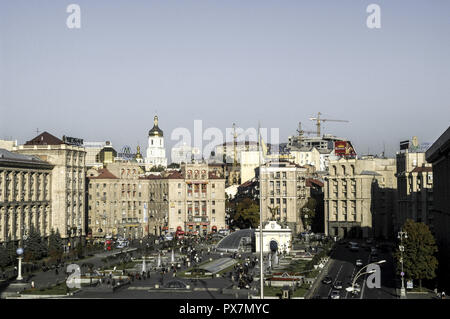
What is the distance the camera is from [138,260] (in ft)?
336

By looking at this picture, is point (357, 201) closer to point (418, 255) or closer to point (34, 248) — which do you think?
point (34, 248)

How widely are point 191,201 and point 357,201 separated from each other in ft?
114

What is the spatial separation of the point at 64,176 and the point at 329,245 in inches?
1659

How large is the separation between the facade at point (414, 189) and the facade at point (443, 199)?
17532 mm

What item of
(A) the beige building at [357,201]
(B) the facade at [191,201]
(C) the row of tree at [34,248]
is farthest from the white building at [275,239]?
(B) the facade at [191,201]

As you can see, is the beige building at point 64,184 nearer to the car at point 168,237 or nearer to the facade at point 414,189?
the car at point 168,237

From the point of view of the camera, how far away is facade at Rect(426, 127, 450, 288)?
3000 inches

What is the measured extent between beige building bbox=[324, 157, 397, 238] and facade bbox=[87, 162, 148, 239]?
38037 mm

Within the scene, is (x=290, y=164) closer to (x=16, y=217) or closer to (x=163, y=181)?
(x=163, y=181)

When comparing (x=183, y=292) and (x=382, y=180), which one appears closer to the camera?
(x=183, y=292)

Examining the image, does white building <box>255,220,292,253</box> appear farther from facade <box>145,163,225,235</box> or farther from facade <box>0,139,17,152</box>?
facade <box>145,163,225,235</box>

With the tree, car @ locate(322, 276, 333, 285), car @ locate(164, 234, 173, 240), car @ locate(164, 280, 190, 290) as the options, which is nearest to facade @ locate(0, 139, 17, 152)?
car @ locate(164, 234, 173, 240)
